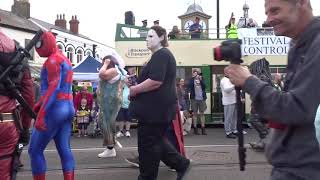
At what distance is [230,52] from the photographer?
2748 mm

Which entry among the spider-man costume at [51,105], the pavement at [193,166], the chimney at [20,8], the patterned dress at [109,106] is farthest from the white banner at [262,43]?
the chimney at [20,8]

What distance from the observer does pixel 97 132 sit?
14.7 metres

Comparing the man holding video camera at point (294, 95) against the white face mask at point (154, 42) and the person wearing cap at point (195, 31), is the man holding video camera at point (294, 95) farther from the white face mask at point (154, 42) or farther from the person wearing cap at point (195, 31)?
the person wearing cap at point (195, 31)

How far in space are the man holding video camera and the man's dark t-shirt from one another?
3.05m

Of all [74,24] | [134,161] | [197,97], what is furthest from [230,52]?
[74,24]

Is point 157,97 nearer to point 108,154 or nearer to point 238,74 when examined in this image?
point 238,74

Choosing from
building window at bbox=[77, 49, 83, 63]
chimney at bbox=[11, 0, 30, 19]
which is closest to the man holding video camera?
building window at bbox=[77, 49, 83, 63]

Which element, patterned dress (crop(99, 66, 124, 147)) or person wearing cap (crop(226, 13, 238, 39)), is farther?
person wearing cap (crop(226, 13, 238, 39))

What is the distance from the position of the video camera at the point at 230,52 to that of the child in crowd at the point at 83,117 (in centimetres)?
1217

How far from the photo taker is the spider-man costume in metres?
5.56

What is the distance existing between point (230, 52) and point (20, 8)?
49154 millimetres

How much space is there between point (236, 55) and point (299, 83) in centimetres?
37

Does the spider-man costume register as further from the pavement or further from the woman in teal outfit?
the woman in teal outfit

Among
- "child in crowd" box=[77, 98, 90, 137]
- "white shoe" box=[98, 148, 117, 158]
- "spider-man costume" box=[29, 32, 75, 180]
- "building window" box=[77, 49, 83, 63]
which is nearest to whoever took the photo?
"spider-man costume" box=[29, 32, 75, 180]
